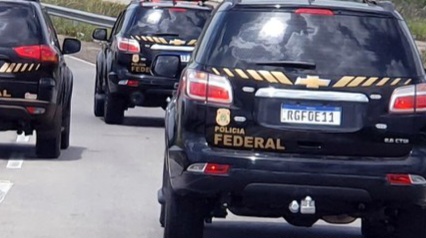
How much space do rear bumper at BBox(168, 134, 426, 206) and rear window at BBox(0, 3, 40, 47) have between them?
652 cm

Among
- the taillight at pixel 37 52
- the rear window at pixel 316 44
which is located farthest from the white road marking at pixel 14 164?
the rear window at pixel 316 44

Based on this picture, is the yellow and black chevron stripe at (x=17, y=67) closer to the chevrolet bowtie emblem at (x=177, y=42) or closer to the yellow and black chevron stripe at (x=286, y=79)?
the chevrolet bowtie emblem at (x=177, y=42)

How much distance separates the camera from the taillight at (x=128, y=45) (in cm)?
1905

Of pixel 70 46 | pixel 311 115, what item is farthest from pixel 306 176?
pixel 70 46

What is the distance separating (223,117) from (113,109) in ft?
37.3

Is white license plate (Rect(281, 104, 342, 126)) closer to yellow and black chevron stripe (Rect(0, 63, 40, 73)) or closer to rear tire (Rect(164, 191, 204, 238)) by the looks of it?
rear tire (Rect(164, 191, 204, 238))

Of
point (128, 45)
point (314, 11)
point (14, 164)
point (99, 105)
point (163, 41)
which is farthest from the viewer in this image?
point (99, 105)

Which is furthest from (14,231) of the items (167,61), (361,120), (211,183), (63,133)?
(63,133)

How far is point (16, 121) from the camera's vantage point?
48.7 feet

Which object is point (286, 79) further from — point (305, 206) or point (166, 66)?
point (166, 66)

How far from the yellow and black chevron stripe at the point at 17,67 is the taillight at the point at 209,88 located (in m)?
6.15

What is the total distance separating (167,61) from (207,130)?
1.99 metres

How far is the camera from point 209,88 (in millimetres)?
8617

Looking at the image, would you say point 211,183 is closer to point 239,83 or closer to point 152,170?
point 239,83
